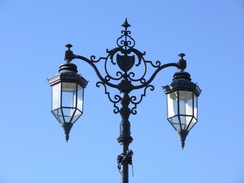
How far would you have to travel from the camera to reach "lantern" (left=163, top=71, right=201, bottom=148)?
49.3 feet

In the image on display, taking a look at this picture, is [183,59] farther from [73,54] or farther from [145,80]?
[73,54]

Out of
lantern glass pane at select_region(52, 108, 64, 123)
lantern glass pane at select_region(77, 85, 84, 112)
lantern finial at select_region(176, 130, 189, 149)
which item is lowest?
lantern finial at select_region(176, 130, 189, 149)

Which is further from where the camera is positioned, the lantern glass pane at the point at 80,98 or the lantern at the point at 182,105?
the lantern at the point at 182,105

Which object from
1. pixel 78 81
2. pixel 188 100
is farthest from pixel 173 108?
pixel 78 81

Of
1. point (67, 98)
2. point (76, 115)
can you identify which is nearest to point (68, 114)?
point (76, 115)

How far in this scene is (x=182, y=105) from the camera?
1507 centimetres

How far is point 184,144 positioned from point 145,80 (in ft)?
3.90

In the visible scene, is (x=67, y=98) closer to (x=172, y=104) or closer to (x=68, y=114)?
(x=68, y=114)

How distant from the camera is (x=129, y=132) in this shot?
583 inches

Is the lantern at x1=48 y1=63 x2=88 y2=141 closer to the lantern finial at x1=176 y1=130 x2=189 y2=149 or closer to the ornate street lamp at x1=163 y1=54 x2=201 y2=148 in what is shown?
the ornate street lamp at x1=163 y1=54 x2=201 y2=148

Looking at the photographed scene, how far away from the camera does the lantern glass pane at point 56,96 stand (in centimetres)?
1472

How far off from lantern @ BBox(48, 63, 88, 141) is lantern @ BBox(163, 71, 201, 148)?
139 centimetres

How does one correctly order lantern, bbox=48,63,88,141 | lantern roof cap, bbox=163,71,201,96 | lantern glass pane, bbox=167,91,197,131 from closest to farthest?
lantern, bbox=48,63,88,141
lantern glass pane, bbox=167,91,197,131
lantern roof cap, bbox=163,71,201,96

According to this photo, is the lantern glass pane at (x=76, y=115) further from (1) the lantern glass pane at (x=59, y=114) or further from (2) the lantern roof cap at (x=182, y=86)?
(2) the lantern roof cap at (x=182, y=86)
